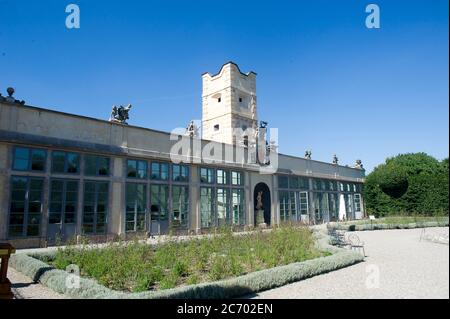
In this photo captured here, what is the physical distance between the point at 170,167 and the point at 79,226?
20.0 ft

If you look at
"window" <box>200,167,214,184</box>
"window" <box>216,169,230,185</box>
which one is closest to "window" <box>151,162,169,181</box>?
"window" <box>200,167,214,184</box>

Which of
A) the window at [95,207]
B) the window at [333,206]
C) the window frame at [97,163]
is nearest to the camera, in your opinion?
the window at [95,207]

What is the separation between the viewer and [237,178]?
23234 mm

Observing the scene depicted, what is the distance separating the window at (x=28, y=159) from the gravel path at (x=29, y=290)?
21.7 ft

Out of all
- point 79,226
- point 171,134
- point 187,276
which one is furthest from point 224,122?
point 187,276

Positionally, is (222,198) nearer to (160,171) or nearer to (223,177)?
(223,177)

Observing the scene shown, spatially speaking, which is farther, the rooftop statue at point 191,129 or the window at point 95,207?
the rooftop statue at point 191,129

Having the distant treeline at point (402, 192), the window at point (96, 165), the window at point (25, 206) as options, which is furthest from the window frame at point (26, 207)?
the distant treeline at point (402, 192)

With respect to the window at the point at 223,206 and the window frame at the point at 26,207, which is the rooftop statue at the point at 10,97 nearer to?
the window frame at the point at 26,207

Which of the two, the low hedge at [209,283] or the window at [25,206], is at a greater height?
the window at [25,206]

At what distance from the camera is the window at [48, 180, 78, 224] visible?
46.9ft

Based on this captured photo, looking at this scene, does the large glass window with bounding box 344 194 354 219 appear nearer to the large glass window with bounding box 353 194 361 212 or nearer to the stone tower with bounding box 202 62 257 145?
the large glass window with bounding box 353 194 361 212

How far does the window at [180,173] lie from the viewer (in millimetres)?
19219

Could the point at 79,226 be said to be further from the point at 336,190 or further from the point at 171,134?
the point at 336,190
